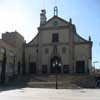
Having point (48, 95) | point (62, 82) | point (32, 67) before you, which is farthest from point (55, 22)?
point (48, 95)

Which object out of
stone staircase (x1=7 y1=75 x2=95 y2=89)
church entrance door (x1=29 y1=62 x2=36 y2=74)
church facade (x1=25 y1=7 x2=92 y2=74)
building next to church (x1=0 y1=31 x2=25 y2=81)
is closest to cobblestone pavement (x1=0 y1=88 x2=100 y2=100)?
stone staircase (x1=7 y1=75 x2=95 y2=89)

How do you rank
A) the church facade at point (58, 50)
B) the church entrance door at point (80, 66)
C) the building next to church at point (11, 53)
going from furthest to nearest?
the church facade at point (58, 50) → the church entrance door at point (80, 66) → the building next to church at point (11, 53)

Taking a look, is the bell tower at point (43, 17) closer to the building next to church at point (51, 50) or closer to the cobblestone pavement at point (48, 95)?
the building next to church at point (51, 50)

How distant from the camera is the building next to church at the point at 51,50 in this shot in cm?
3522

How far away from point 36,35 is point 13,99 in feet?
86.9

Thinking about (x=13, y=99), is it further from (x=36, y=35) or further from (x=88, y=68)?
(x=36, y=35)

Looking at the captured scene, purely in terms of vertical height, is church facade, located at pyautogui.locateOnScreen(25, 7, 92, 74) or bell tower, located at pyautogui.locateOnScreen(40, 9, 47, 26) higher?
bell tower, located at pyautogui.locateOnScreen(40, 9, 47, 26)

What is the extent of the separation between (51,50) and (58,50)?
149cm

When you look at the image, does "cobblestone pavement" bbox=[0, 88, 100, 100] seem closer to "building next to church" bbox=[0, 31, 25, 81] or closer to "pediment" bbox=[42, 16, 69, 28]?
"building next to church" bbox=[0, 31, 25, 81]

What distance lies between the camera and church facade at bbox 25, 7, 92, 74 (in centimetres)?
3528

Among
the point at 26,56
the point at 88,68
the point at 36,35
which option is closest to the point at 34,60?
the point at 26,56

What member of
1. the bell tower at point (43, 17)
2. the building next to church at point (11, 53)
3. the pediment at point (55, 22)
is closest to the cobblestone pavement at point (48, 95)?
the building next to church at point (11, 53)

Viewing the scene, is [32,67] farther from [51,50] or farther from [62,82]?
[62,82]

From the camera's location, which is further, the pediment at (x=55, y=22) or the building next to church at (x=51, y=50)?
the pediment at (x=55, y=22)
